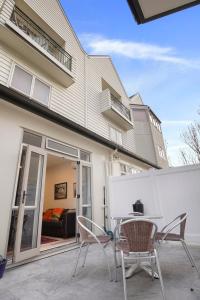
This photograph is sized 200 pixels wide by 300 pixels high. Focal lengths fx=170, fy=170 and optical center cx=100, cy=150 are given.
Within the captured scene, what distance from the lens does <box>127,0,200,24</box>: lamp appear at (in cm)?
109

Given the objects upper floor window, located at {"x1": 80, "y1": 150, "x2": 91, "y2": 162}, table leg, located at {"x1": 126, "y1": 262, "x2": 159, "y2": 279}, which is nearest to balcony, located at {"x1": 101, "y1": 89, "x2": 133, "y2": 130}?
upper floor window, located at {"x1": 80, "y1": 150, "x2": 91, "y2": 162}

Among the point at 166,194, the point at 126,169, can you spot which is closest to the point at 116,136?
the point at 126,169

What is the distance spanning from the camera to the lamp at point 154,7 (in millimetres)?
1094

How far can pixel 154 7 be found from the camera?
1.12 metres

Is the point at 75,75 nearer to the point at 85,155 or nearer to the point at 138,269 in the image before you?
the point at 85,155

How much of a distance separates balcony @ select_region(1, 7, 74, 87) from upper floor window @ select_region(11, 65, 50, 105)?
0.49 metres

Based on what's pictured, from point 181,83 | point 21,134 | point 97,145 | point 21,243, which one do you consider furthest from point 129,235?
point 181,83

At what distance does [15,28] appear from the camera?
14.8 feet

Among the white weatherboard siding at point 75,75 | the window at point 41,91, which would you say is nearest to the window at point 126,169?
the white weatherboard siding at point 75,75

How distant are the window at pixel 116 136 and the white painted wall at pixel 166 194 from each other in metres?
2.98

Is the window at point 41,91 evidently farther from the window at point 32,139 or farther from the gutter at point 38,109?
the window at point 32,139

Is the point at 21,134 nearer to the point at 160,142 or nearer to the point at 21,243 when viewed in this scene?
the point at 21,243

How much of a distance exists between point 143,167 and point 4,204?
792 cm

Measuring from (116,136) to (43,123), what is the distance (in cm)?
481
